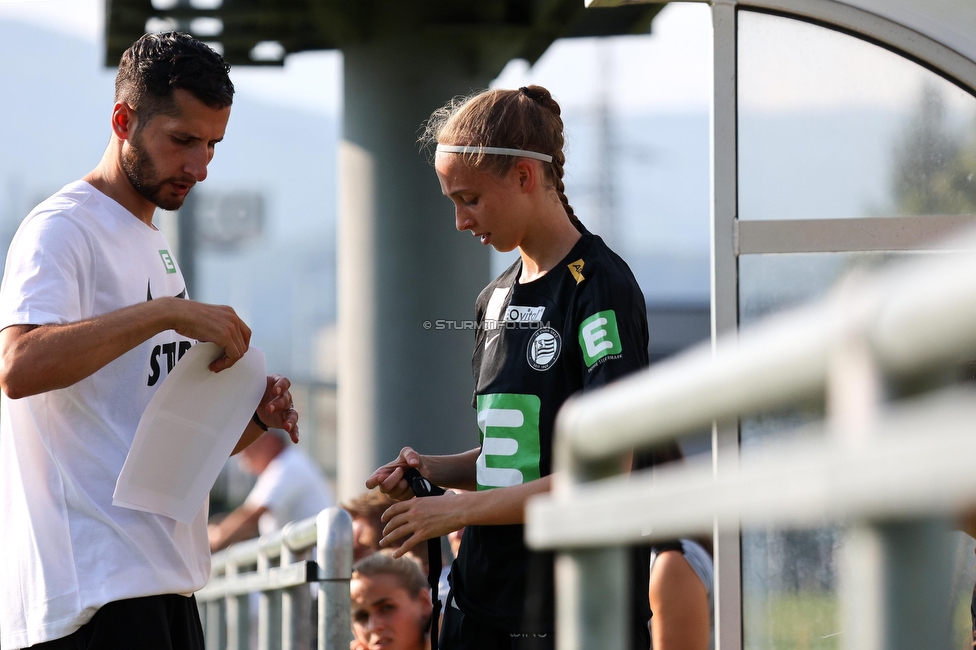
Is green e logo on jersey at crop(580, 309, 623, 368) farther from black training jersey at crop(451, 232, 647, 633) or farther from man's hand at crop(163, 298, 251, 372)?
man's hand at crop(163, 298, 251, 372)

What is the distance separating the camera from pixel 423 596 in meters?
3.44

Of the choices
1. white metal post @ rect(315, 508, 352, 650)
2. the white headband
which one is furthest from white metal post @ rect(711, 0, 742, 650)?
white metal post @ rect(315, 508, 352, 650)

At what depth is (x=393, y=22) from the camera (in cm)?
523

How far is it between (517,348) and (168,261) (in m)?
0.77

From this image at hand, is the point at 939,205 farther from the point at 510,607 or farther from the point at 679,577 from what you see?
the point at 510,607

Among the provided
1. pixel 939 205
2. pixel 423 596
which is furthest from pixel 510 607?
pixel 939 205

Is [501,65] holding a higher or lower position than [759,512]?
higher

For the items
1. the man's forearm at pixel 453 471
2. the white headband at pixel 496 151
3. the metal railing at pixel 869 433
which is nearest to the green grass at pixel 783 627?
the man's forearm at pixel 453 471

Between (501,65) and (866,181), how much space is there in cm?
278

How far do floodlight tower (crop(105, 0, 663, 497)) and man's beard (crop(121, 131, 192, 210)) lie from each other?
3039 mm

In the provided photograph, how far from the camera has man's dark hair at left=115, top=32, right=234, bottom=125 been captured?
2246mm

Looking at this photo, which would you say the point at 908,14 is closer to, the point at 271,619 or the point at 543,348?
the point at 543,348

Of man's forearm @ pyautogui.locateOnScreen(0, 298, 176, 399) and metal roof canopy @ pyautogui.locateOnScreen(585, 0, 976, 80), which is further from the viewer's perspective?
metal roof canopy @ pyautogui.locateOnScreen(585, 0, 976, 80)

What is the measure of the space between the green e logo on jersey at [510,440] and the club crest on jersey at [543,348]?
7 cm
